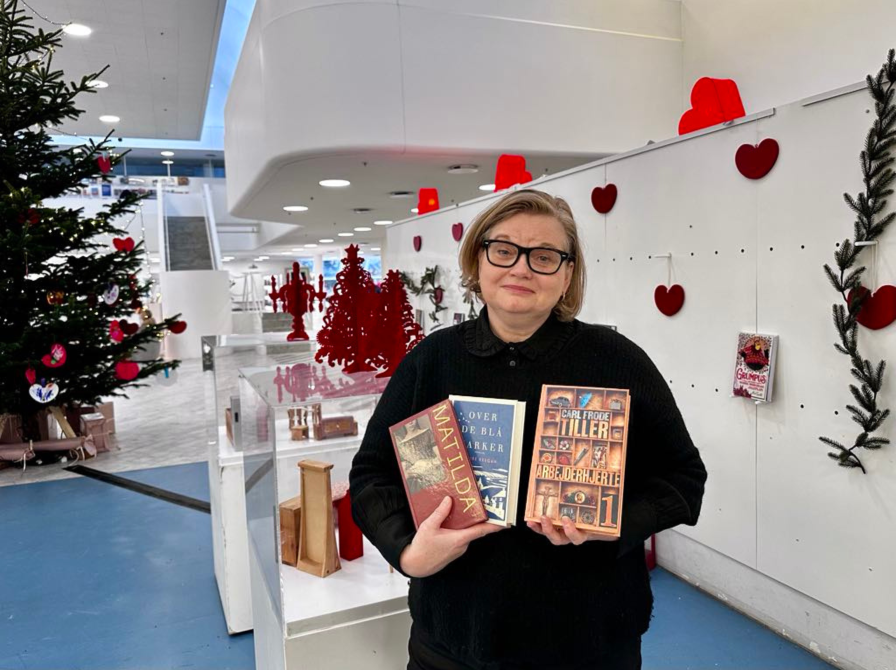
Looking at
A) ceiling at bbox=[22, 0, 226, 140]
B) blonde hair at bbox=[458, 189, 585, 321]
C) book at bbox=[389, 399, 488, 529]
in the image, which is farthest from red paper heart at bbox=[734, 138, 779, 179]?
ceiling at bbox=[22, 0, 226, 140]

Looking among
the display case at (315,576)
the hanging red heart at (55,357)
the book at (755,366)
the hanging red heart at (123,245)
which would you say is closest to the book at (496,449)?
the display case at (315,576)

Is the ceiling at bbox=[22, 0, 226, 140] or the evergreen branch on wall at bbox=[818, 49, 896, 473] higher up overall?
the ceiling at bbox=[22, 0, 226, 140]

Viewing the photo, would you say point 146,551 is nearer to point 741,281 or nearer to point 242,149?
point 741,281

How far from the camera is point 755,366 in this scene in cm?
275

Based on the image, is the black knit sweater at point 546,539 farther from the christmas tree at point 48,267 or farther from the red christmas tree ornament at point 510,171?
the christmas tree at point 48,267

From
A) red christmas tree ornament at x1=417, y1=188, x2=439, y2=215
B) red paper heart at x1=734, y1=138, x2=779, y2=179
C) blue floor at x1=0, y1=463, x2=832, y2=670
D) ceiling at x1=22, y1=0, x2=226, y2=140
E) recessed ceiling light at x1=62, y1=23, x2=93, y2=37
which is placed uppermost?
ceiling at x1=22, y1=0, x2=226, y2=140

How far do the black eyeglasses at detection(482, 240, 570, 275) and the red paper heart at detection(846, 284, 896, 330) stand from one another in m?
1.70

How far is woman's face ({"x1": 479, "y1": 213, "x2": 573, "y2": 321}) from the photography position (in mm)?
1161

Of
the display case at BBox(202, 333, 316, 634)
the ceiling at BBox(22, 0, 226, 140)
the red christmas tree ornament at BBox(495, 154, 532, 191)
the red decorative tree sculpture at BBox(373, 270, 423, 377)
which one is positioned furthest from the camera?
the ceiling at BBox(22, 0, 226, 140)

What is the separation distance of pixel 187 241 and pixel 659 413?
605 inches

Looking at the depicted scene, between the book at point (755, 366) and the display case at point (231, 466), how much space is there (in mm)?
1999

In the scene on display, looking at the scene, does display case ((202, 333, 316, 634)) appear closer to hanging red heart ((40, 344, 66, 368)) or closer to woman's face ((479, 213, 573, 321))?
woman's face ((479, 213, 573, 321))

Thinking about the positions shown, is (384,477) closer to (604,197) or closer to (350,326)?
(350,326)

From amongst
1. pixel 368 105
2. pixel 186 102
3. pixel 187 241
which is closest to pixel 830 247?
pixel 368 105
